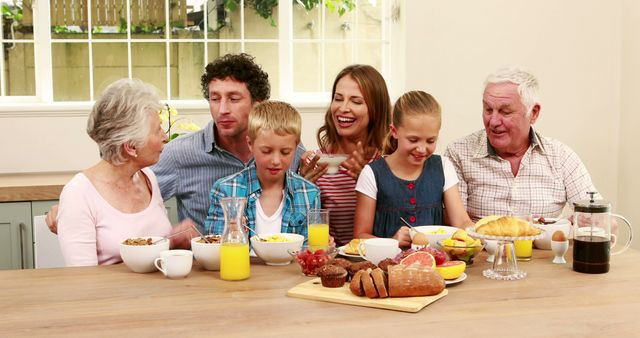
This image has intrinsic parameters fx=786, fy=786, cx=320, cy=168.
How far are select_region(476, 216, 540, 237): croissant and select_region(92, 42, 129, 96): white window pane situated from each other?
124 inches

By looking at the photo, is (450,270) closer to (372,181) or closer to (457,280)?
(457,280)

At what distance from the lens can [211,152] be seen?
2.90m

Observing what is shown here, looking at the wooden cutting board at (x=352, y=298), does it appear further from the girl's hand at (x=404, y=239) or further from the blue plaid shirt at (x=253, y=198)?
the blue plaid shirt at (x=253, y=198)

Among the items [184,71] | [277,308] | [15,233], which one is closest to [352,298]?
[277,308]

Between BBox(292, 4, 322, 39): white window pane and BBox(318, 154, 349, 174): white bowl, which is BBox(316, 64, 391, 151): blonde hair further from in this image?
BBox(292, 4, 322, 39): white window pane

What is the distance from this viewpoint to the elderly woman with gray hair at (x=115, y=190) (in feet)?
7.58

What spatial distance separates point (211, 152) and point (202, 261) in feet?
2.70

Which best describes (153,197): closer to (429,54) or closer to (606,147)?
(429,54)

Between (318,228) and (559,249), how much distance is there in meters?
0.70

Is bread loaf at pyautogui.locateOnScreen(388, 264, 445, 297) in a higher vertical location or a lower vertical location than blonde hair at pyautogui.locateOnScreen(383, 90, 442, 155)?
lower

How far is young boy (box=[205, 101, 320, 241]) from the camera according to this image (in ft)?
7.94

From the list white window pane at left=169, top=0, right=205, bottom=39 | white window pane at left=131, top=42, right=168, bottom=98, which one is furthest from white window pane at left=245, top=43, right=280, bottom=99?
white window pane at left=131, top=42, right=168, bottom=98

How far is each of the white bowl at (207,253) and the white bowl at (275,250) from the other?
125mm

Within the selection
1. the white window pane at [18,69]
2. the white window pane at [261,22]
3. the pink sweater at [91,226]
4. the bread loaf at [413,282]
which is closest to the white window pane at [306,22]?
the white window pane at [261,22]
